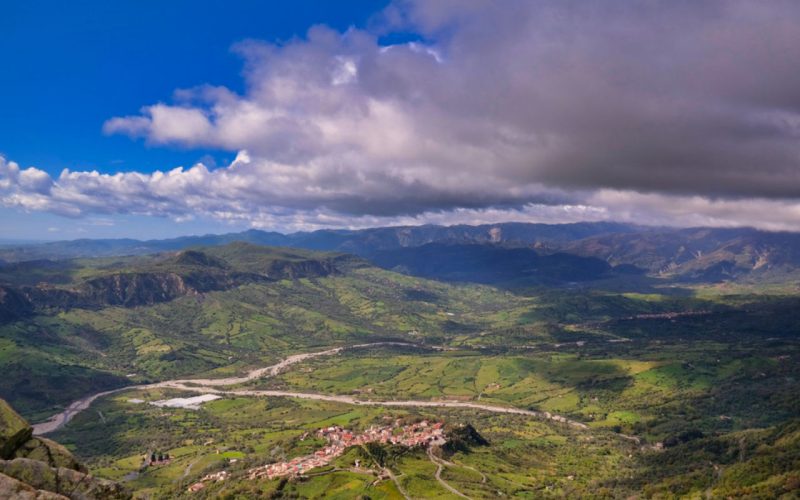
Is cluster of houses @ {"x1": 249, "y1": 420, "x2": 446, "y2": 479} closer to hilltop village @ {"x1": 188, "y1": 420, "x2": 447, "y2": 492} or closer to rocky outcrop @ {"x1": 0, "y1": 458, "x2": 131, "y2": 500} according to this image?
hilltop village @ {"x1": 188, "y1": 420, "x2": 447, "y2": 492}

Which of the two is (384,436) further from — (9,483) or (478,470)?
(9,483)

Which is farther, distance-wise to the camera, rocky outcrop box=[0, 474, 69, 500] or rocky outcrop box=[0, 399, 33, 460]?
rocky outcrop box=[0, 399, 33, 460]

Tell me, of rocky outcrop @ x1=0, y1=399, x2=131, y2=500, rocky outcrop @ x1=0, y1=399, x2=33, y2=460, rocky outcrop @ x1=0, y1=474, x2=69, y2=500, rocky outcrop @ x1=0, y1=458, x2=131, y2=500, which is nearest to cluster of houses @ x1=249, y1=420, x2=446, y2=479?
rocky outcrop @ x1=0, y1=399, x2=131, y2=500

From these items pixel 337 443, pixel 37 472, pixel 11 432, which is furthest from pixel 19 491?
pixel 337 443

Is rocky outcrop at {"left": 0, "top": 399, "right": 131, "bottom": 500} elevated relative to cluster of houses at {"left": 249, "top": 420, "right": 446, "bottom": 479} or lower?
elevated

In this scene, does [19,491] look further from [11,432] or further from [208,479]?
[208,479]

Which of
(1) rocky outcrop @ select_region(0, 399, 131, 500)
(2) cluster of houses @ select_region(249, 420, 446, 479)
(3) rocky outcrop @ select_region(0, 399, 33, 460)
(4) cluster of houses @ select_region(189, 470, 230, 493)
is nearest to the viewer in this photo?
(1) rocky outcrop @ select_region(0, 399, 131, 500)

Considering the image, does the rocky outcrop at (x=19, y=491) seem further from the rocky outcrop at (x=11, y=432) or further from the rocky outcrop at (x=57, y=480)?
the rocky outcrop at (x=11, y=432)
